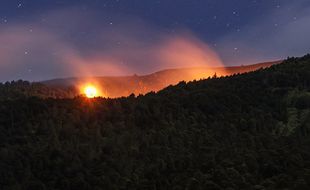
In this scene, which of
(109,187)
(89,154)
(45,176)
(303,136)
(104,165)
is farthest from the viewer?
(303,136)

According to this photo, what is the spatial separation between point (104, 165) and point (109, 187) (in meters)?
22.9

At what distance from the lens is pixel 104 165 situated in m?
166

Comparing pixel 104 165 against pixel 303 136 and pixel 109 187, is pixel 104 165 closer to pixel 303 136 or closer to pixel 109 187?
pixel 109 187

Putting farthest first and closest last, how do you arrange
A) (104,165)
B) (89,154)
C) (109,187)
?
(89,154) < (104,165) < (109,187)

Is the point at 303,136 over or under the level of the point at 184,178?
over

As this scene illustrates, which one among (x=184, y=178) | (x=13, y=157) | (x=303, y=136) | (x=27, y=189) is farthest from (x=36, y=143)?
(x=303, y=136)

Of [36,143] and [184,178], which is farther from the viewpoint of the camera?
[36,143]

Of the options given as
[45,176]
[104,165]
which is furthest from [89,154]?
[45,176]

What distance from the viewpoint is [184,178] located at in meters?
144

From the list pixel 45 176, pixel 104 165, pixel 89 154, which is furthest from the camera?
pixel 89 154

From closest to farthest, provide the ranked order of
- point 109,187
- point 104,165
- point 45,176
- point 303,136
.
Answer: point 109,187 → point 45,176 → point 104,165 → point 303,136

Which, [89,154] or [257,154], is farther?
[89,154]

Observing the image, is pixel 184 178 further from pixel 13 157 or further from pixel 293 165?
pixel 13 157

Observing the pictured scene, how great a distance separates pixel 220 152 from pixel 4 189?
53656 millimetres
